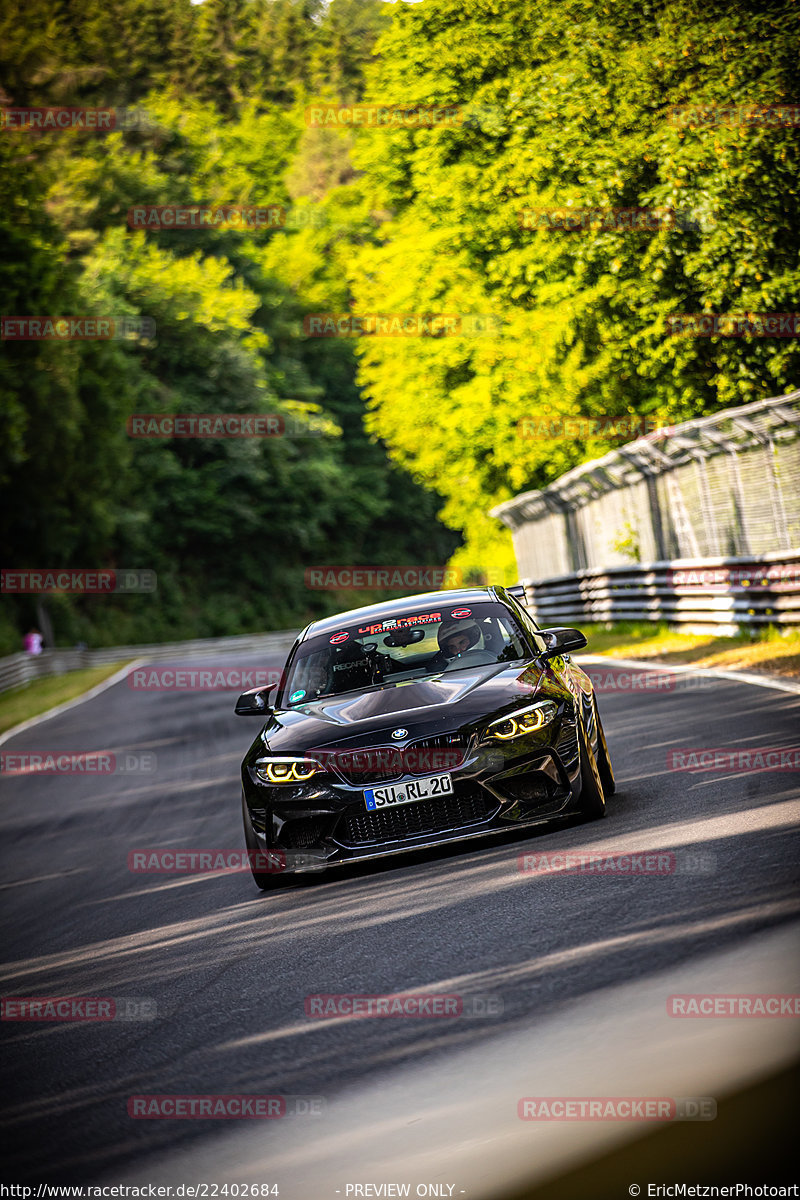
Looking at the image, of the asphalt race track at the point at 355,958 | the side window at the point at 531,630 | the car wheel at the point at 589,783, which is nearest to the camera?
the asphalt race track at the point at 355,958

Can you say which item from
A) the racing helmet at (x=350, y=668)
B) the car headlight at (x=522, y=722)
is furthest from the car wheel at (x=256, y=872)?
the car headlight at (x=522, y=722)

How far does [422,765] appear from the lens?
7.52 m

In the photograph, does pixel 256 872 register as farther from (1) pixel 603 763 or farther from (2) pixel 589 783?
(1) pixel 603 763

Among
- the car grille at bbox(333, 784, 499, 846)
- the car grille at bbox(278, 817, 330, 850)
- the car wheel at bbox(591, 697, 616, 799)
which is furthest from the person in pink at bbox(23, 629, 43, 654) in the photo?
the car grille at bbox(333, 784, 499, 846)

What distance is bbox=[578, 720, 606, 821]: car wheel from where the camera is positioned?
7820 millimetres

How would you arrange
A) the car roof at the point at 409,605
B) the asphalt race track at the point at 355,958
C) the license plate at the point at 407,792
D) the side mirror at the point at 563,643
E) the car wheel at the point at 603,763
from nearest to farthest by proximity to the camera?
the asphalt race track at the point at 355,958 → the license plate at the point at 407,792 → the car wheel at the point at 603,763 → the side mirror at the point at 563,643 → the car roof at the point at 409,605

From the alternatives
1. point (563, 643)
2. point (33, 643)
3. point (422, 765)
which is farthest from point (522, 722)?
point (33, 643)

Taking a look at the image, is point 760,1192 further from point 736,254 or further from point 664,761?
point 736,254

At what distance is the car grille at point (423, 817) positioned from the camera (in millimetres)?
7520

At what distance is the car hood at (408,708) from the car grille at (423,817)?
0.35 meters

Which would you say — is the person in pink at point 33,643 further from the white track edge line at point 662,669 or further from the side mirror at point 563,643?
the side mirror at point 563,643

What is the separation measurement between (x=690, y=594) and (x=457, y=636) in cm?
1208

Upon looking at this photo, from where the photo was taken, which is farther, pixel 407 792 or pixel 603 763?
pixel 603 763

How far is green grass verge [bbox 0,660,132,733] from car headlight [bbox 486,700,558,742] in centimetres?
2127
